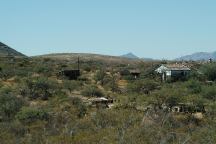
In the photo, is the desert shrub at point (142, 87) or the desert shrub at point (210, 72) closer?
the desert shrub at point (142, 87)

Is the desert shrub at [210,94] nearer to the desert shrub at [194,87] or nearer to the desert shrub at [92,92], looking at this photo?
the desert shrub at [194,87]

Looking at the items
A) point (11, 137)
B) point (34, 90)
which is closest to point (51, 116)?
point (11, 137)

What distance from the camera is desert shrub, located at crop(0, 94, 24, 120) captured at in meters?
29.8

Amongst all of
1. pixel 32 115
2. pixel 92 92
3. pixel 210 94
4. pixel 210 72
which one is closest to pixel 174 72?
pixel 210 72

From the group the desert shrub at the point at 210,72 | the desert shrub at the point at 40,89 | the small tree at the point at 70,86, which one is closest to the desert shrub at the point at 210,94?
the desert shrub at the point at 40,89

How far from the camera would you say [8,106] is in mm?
32094

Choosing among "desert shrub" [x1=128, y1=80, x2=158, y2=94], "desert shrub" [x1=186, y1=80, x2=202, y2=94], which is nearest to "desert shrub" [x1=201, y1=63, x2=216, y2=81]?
"desert shrub" [x1=186, y1=80, x2=202, y2=94]

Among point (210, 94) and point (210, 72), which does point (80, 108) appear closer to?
point (210, 94)

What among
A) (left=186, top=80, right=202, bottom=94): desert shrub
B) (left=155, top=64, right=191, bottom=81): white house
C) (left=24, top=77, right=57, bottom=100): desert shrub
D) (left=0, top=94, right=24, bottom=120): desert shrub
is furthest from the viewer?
(left=155, top=64, right=191, bottom=81): white house

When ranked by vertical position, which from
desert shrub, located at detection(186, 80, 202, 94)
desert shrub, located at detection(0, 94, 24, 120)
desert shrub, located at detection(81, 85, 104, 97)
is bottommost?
desert shrub, located at detection(81, 85, 104, 97)

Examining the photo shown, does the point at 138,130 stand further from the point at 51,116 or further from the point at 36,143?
the point at 51,116

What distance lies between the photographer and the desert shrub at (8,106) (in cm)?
2984

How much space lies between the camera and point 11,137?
1894cm

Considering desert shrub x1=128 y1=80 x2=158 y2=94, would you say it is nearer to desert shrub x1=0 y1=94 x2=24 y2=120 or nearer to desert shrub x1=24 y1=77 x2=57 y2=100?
desert shrub x1=24 y1=77 x2=57 y2=100
